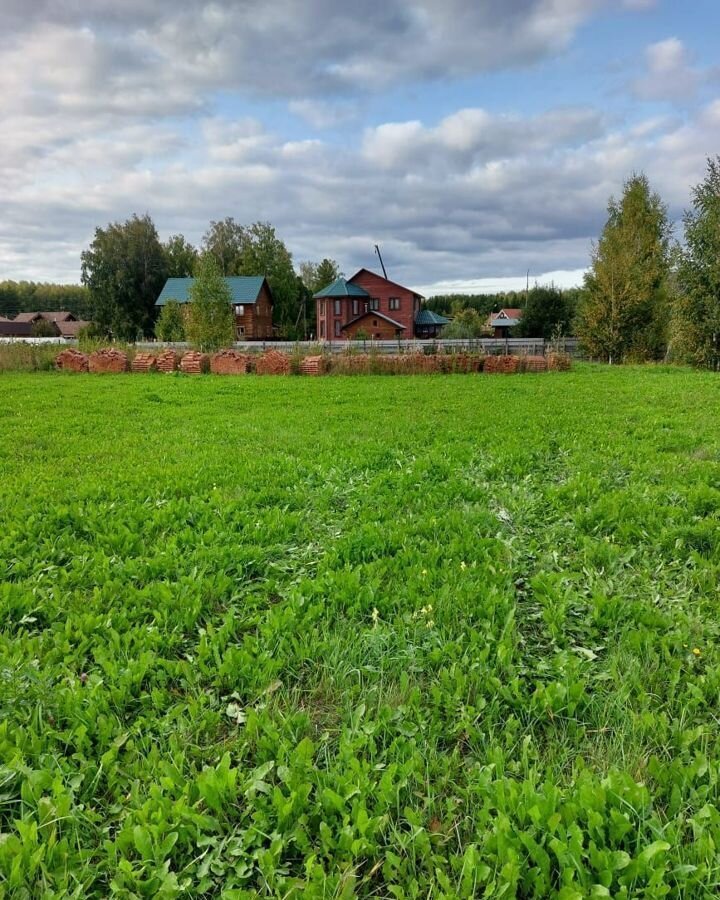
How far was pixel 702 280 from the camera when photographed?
693 inches

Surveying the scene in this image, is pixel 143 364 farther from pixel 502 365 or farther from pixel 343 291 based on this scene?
pixel 343 291

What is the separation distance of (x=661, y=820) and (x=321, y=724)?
1036mm

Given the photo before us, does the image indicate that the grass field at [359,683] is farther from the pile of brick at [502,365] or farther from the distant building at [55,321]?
the distant building at [55,321]

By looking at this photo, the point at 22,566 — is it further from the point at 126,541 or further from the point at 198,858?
the point at 198,858

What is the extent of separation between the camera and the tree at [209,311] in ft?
88.0

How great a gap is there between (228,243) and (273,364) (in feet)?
135

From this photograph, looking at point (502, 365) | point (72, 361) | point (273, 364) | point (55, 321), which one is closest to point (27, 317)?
point (55, 321)

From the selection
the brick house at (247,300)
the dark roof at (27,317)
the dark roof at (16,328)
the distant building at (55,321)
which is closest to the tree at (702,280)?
the brick house at (247,300)

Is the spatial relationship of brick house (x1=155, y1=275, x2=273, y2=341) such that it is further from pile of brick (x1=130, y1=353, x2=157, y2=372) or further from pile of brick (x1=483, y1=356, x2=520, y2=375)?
pile of brick (x1=483, y1=356, x2=520, y2=375)

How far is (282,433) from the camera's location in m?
6.78

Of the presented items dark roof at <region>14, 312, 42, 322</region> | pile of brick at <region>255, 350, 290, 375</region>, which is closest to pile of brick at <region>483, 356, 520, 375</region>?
pile of brick at <region>255, 350, 290, 375</region>

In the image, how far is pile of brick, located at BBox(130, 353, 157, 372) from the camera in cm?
1688

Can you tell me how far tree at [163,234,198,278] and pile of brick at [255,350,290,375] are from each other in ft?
125

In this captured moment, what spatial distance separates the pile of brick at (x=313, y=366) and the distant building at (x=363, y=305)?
93.4 ft
